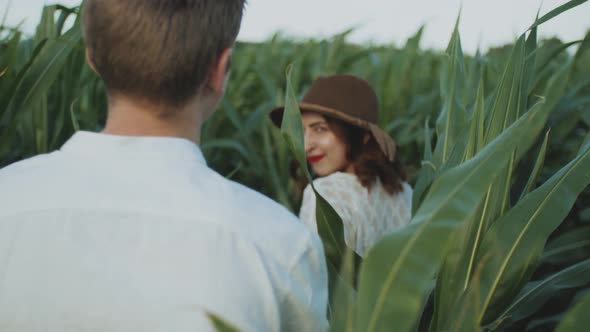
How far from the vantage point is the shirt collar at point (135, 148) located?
0.78m

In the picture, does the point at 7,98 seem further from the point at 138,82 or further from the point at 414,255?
the point at 414,255

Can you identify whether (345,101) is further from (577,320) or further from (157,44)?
(577,320)

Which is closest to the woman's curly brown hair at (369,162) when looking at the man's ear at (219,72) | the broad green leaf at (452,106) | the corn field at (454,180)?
the corn field at (454,180)

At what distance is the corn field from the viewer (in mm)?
651

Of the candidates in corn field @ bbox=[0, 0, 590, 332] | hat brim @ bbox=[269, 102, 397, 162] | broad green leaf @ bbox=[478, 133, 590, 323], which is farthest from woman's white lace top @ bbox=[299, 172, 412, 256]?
broad green leaf @ bbox=[478, 133, 590, 323]

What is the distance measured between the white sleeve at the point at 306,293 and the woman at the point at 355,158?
47.1 inches

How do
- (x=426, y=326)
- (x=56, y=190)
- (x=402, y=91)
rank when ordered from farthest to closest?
(x=402, y=91), (x=426, y=326), (x=56, y=190)

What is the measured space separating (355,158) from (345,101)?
0.18 metres

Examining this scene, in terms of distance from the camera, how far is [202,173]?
0.78 meters

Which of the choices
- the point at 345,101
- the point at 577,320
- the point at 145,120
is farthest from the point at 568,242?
the point at 145,120

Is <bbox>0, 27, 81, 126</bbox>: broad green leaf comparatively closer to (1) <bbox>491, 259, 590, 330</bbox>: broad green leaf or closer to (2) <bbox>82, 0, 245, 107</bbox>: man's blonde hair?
(2) <bbox>82, 0, 245, 107</bbox>: man's blonde hair

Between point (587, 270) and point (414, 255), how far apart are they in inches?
30.7

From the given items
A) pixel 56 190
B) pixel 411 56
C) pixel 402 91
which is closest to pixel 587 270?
pixel 56 190

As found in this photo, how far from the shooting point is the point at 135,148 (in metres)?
0.78
